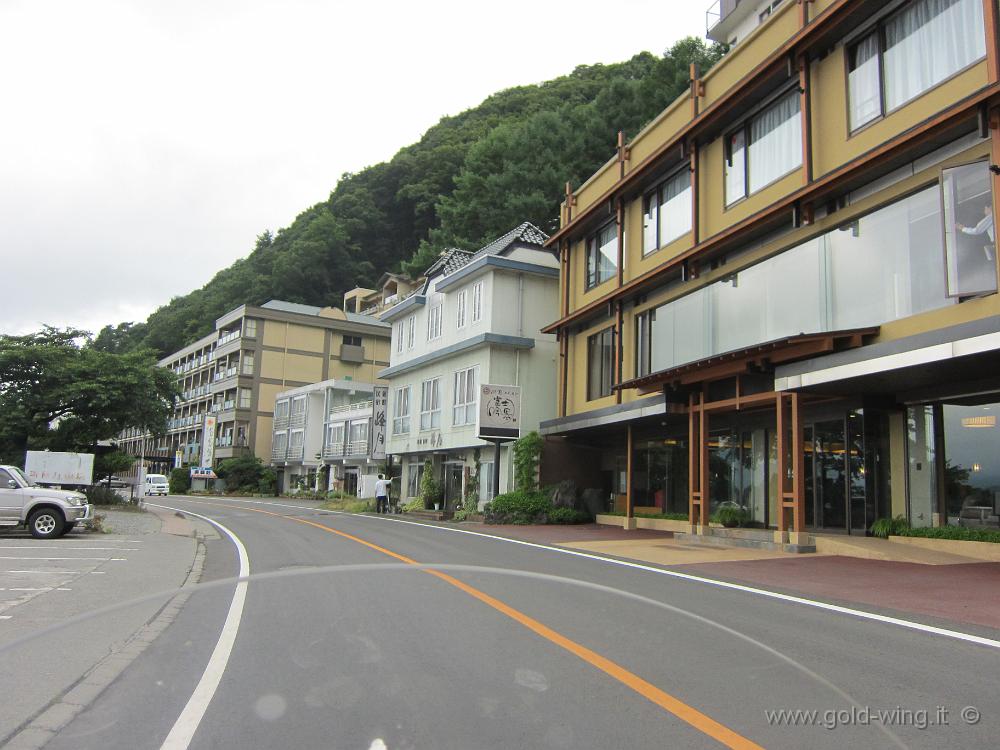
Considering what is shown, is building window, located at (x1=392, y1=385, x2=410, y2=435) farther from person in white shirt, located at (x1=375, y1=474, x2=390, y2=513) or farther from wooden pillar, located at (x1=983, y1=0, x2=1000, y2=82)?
wooden pillar, located at (x1=983, y1=0, x2=1000, y2=82)

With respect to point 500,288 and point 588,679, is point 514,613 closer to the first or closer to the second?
point 588,679

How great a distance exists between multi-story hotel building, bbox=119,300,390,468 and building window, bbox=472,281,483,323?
139ft

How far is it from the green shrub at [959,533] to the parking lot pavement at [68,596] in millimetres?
12849

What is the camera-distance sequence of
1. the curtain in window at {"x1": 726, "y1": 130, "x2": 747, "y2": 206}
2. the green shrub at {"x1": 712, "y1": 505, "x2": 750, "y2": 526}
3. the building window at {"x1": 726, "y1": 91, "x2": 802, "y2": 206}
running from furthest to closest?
the curtain in window at {"x1": 726, "y1": 130, "x2": 747, "y2": 206} → the green shrub at {"x1": 712, "y1": 505, "x2": 750, "y2": 526} → the building window at {"x1": 726, "y1": 91, "x2": 802, "y2": 206}

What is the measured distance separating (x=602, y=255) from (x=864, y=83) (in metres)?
12.4

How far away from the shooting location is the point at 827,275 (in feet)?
55.0

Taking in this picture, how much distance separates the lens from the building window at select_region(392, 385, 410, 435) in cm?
3825

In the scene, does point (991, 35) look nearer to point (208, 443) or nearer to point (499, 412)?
point (499, 412)

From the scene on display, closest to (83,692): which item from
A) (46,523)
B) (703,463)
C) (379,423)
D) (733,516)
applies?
(46,523)

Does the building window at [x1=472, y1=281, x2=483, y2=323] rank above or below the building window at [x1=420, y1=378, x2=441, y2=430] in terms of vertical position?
above

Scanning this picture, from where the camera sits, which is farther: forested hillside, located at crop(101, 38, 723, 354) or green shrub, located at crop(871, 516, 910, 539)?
forested hillside, located at crop(101, 38, 723, 354)

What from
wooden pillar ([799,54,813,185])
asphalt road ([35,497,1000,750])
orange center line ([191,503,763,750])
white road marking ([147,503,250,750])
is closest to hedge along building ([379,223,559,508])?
wooden pillar ([799,54,813,185])

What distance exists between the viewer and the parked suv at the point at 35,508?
18312 mm

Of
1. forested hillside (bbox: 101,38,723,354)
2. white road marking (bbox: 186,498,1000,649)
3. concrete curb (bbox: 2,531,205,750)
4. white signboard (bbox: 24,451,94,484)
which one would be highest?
forested hillside (bbox: 101,38,723,354)
